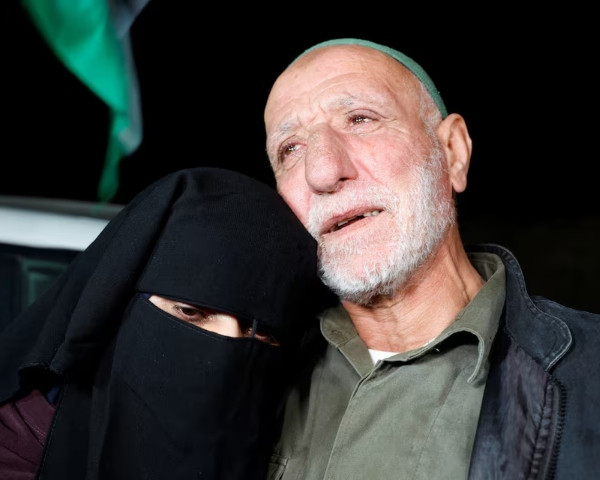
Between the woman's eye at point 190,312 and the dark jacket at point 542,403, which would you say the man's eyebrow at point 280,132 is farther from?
the dark jacket at point 542,403

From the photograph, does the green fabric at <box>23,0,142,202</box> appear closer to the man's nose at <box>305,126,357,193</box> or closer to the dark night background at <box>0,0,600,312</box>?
the dark night background at <box>0,0,600,312</box>

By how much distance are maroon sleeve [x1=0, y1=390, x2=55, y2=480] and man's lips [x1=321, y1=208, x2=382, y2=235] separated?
0.86m

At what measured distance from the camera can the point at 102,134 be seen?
3303mm

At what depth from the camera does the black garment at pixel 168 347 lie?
1296mm

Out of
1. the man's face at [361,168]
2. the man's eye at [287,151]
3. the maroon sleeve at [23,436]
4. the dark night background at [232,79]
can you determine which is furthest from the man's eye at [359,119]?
the dark night background at [232,79]

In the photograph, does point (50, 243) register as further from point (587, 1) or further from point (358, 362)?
point (587, 1)

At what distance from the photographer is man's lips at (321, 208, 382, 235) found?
1.57 m

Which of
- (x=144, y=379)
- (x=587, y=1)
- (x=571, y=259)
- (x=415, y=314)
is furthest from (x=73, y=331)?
(x=571, y=259)

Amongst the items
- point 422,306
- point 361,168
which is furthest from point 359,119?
point 422,306

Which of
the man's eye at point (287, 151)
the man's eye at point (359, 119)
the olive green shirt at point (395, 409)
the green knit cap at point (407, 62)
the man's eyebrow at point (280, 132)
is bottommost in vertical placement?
the olive green shirt at point (395, 409)

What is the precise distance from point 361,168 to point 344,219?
6.1 inches

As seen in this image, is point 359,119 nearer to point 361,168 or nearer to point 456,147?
point 361,168

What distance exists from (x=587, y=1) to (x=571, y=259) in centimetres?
197

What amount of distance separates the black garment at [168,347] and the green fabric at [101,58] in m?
1.97
